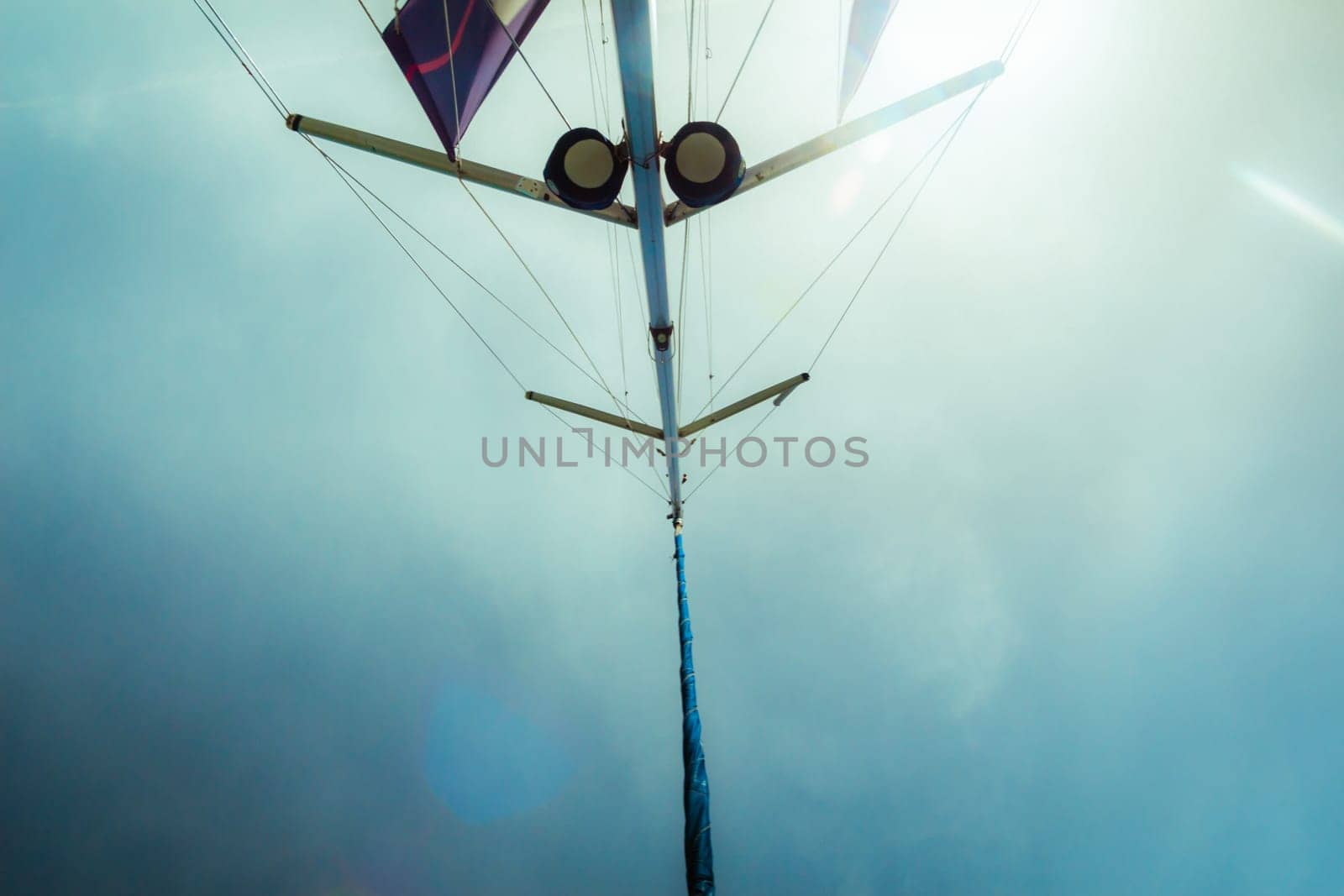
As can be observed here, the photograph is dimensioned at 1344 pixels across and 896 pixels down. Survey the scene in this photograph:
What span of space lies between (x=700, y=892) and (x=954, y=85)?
8335 millimetres

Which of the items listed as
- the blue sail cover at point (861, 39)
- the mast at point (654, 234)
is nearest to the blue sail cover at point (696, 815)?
the mast at point (654, 234)

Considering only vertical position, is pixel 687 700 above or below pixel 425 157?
below

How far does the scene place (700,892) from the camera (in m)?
3.49

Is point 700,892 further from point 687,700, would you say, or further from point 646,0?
point 646,0

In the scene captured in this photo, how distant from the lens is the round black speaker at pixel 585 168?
4.78m

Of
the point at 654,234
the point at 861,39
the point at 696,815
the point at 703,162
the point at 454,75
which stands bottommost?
the point at 696,815

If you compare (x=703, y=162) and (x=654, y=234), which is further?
(x=654, y=234)

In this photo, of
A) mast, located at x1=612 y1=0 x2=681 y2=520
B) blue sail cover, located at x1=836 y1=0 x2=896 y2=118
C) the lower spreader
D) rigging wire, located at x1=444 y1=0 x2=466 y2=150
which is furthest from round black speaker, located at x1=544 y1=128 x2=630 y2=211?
the lower spreader

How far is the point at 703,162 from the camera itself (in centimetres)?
485

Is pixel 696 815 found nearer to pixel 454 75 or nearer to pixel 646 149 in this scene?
pixel 646 149

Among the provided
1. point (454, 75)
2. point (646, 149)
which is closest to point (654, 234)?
point (646, 149)

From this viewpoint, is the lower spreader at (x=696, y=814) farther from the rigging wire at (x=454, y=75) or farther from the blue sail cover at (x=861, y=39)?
the blue sail cover at (x=861, y=39)

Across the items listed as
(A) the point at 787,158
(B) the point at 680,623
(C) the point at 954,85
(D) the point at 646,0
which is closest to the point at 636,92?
(D) the point at 646,0

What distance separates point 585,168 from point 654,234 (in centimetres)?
108
